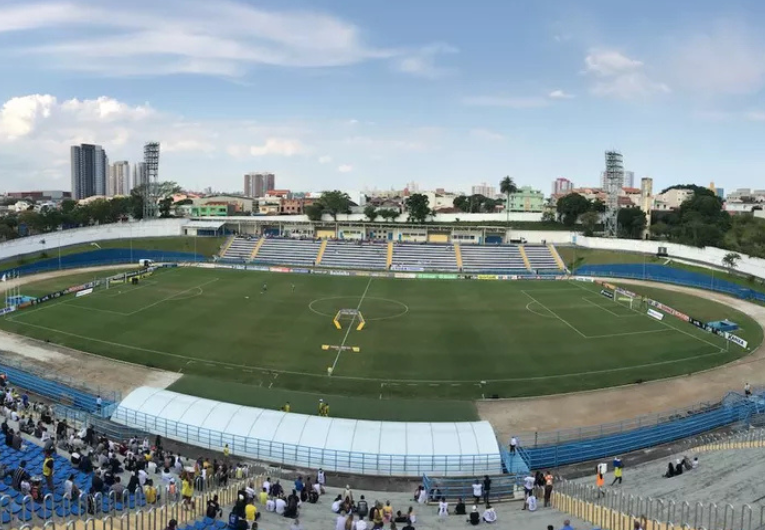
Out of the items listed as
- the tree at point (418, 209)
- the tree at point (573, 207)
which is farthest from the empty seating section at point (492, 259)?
the tree at point (418, 209)

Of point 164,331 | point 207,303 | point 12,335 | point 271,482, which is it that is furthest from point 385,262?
point 271,482

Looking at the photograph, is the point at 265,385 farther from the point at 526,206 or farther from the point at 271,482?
the point at 526,206

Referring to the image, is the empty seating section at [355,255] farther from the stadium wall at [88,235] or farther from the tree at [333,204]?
the tree at [333,204]

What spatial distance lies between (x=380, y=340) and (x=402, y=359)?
16.2 ft

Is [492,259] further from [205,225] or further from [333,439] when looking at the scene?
[333,439]

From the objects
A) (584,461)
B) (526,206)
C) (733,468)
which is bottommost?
(584,461)

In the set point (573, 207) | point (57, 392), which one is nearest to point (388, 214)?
point (573, 207)

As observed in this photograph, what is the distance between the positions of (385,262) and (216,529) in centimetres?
7432

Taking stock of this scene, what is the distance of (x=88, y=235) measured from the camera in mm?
87812

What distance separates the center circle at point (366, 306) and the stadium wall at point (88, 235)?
4461 centimetres

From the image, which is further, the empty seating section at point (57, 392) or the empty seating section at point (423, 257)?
the empty seating section at point (423, 257)

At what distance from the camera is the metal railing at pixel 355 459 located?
2198 cm

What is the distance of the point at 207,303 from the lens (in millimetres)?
56469

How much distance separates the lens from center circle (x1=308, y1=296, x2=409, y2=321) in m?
53.1
